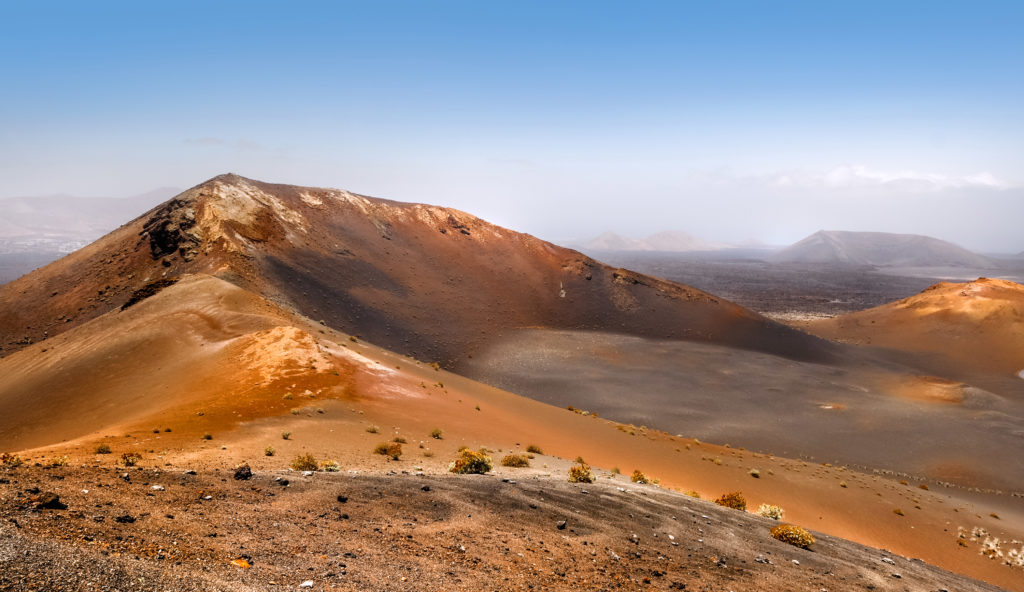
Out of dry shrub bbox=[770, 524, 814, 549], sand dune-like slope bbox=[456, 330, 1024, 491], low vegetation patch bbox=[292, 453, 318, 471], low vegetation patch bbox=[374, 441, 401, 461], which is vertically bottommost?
sand dune-like slope bbox=[456, 330, 1024, 491]

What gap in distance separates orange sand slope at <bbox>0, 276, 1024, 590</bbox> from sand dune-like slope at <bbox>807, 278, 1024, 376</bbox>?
44.9 metres

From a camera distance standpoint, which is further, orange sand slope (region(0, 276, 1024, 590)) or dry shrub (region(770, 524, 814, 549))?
orange sand slope (region(0, 276, 1024, 590))

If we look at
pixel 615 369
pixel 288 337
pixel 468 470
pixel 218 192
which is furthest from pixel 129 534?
pixel 218 192

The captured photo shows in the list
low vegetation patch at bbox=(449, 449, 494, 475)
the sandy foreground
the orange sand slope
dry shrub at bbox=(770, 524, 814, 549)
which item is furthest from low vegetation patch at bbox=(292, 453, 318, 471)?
dry shrub at bbox=(770, 524, 814, 549)

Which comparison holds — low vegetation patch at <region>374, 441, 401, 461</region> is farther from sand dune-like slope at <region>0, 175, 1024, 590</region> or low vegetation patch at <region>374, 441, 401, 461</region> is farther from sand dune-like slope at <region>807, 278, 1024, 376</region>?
sand dune-like slope at <region>807, 278, 1024, 376</region>

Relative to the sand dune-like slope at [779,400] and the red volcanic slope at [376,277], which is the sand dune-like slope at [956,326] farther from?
the red volcanic slope at [376,277]

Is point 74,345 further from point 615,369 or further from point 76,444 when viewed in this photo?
point 615,369

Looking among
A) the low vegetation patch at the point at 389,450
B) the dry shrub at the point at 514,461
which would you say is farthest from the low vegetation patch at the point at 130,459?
the dry shrub at the point at 514,461

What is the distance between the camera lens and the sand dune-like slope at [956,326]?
59.1 meters

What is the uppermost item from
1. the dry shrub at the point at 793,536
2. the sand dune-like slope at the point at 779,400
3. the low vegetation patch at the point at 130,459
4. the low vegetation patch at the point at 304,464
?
the low vegetation patch at the point at 130,459

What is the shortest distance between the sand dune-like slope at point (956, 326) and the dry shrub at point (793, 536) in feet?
213

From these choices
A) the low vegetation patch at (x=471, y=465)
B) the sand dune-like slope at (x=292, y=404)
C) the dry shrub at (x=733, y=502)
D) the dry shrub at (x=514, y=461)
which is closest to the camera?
the sand dune-like slope at (x=292, y=404)

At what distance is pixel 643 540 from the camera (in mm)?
9445

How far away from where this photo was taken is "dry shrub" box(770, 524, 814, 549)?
11.6 metres
